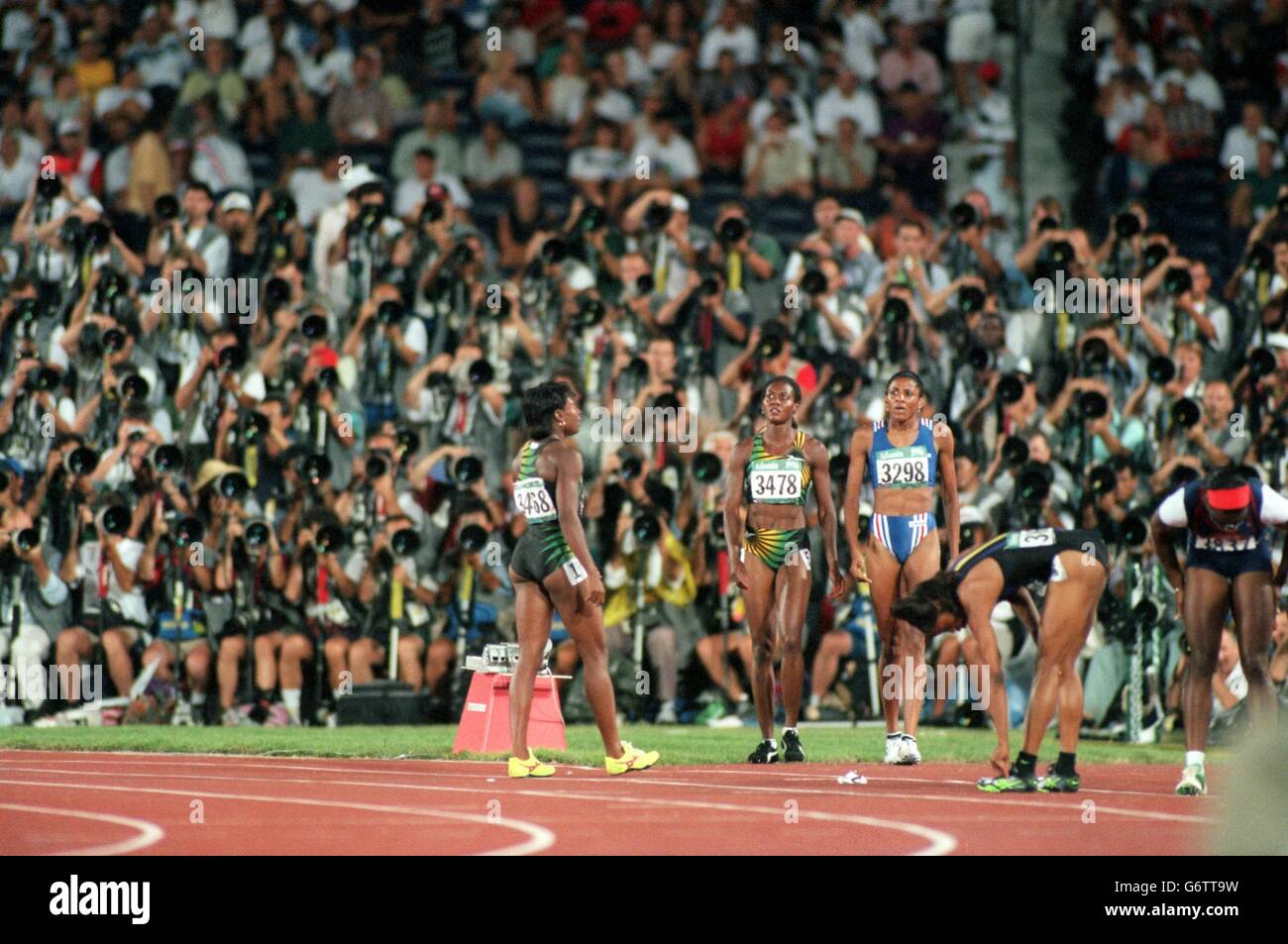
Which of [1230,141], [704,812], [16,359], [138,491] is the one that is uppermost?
[1230,141]

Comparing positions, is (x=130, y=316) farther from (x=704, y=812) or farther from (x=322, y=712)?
(x=704, y=812)

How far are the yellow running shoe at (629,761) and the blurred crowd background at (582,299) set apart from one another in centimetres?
422

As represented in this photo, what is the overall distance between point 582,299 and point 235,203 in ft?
11.1

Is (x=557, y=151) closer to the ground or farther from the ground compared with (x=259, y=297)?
farther from the ground

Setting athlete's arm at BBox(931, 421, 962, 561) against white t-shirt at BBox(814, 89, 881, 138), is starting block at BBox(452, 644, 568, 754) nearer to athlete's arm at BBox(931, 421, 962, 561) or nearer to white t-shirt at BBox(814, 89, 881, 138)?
athlete's arm at BBox(931, 421, 962, 561)

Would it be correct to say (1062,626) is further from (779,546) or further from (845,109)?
(845,109)

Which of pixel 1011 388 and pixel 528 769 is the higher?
pixel 1011 388

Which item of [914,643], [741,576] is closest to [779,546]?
[741,576]

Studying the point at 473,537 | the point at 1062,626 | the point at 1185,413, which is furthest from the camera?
the point at 1185,413

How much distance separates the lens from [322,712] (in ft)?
48.3

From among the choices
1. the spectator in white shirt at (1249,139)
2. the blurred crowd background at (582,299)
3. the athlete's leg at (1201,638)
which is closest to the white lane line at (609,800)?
the athlete's leg at (1201,638)

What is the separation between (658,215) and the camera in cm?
1659
